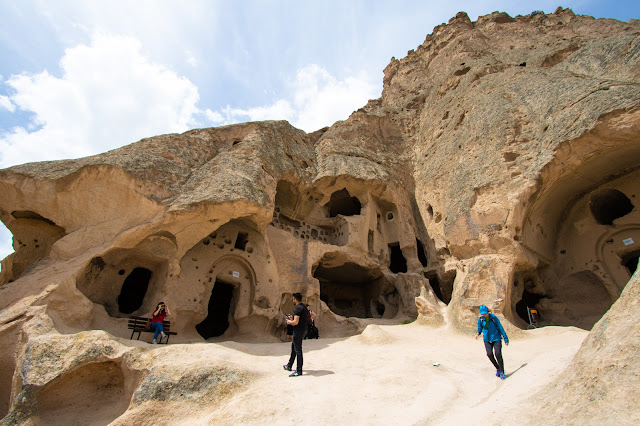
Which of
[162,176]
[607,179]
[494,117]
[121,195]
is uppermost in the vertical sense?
[494,117]

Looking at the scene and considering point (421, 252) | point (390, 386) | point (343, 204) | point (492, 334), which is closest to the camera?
point (390, 386)

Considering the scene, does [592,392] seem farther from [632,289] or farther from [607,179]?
[607,179]

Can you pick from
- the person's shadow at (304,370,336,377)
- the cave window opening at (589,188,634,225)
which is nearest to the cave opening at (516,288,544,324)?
the cave window opening at (589,188,634,225)

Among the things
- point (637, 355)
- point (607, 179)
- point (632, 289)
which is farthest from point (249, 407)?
point (607, 179)

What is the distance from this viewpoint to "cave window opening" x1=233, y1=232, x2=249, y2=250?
11.4 metres

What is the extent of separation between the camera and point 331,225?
605 inches

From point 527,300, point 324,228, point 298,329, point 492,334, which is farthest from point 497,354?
point 324,228

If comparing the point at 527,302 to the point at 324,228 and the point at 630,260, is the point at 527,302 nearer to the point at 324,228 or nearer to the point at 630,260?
the point at 630,260

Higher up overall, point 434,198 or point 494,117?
point 494,117

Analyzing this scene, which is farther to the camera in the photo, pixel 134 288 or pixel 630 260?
pixel 630 260

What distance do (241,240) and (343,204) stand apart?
6.62 m

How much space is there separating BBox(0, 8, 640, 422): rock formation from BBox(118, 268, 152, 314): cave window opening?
0.06 meters

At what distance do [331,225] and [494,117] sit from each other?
7.56 m

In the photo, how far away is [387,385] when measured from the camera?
186 inches
